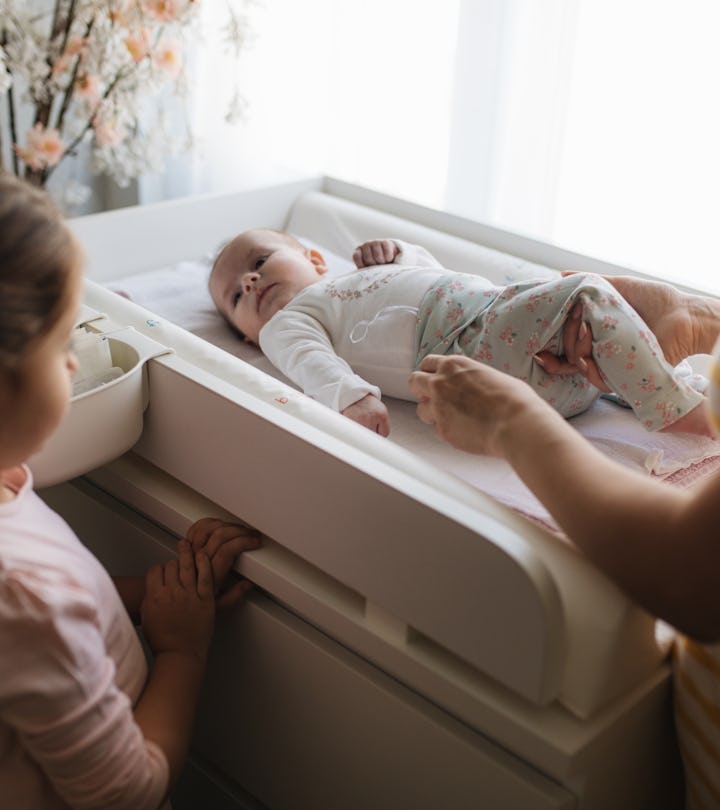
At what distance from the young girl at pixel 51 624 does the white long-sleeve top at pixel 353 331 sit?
0.50 m

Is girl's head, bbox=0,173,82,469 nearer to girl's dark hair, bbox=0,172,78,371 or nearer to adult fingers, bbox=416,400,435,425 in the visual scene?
girl's dark hair, bbox=0,172,78,371

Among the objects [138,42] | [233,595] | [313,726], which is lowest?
[313,726]

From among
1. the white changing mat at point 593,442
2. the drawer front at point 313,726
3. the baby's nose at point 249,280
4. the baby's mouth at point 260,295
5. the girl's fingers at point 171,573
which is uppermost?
the baby's nose at point 249,280

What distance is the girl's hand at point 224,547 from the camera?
1.17 metres

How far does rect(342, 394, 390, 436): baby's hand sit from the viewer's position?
1347mm

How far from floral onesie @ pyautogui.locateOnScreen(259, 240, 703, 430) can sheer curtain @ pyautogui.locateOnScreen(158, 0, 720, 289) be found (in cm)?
41

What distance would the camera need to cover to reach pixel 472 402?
1.02 meters

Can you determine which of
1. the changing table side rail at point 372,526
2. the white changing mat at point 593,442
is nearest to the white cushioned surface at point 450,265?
the white changing mat at point 593,442

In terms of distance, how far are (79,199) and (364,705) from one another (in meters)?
1.59

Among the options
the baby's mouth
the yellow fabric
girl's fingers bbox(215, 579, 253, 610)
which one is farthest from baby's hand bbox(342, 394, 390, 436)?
the yellow fabric

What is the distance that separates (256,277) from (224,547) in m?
0.65

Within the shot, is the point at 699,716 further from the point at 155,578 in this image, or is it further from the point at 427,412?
the point at 155,578

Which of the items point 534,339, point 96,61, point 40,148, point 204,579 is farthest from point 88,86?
point 204,579

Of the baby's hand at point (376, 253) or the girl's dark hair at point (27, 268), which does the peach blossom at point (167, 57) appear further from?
the girl's dark hair at point (27, 268)
